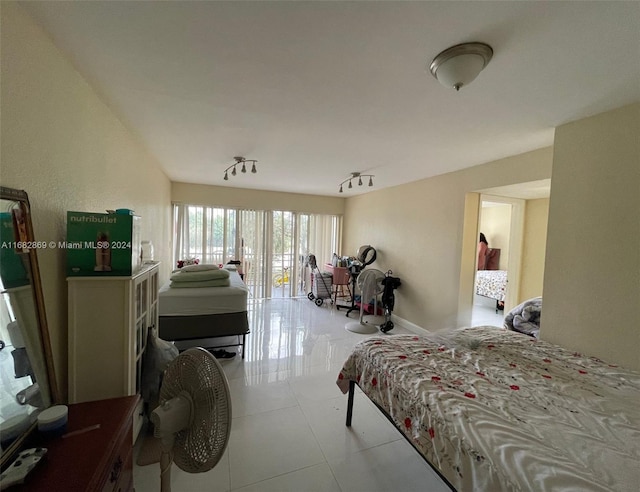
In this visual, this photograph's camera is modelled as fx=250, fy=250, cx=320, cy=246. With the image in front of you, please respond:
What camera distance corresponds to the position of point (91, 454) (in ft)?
2.84

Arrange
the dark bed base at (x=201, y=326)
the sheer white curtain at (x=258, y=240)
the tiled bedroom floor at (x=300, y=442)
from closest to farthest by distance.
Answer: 1. the tiled bedroom floor at (x=300, y=442)
2. the dark bed base at (x=201, y=326)
3. the sheer white curtain at (x=258, y=240)

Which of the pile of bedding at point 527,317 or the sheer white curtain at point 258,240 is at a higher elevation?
the sheer white curtain at point 258,240

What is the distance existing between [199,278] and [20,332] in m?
1.97

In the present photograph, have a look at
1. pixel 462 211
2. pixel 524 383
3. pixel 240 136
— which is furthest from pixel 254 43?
pixel 462 211

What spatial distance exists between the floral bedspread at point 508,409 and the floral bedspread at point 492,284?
11.8ft

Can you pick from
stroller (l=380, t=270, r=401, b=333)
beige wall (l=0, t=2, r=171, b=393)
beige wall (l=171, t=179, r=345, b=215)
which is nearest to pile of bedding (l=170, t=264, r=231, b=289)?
beige wall (l=0, t=2, r=171, b=393)

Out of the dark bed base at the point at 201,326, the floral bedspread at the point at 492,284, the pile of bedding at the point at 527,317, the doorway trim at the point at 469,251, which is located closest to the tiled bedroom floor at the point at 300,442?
the dark bed base at the point at 201,326

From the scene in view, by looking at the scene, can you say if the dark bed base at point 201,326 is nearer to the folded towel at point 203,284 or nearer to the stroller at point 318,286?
the folded towel at point 203,284

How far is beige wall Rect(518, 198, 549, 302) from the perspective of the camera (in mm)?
3506

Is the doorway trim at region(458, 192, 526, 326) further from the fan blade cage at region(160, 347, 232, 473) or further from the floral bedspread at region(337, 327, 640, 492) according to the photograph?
the fan blade cage at region(160, 347, 232, 473)

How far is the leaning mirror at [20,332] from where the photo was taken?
876 mm

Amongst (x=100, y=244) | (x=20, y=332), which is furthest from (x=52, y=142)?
(x=20, y=332)

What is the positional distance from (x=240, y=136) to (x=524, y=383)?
111 inches

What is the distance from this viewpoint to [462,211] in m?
3.22
